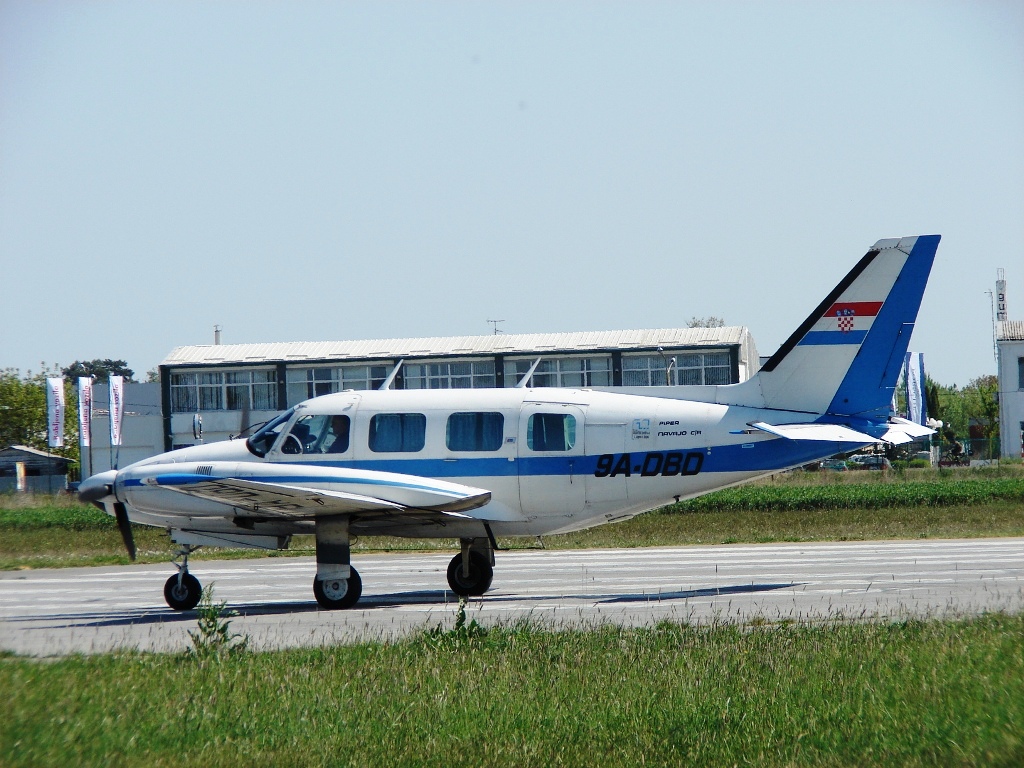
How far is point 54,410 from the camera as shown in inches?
2196

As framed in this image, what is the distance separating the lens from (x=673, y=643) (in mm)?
10891

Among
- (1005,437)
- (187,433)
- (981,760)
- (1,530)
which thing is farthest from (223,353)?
(981,760)

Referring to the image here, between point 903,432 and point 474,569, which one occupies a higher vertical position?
point 903,432

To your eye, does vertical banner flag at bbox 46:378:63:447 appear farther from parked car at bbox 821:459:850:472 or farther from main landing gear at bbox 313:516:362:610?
parked car at bbox 821:459:850:472

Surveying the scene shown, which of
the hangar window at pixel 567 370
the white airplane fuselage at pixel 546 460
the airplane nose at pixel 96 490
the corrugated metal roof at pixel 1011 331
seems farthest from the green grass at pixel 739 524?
the corrugated metal roof at pixel 1011 331

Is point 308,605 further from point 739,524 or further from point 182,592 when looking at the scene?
point 739,524

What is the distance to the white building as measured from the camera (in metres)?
67.8

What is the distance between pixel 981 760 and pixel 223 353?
63621 millimetres

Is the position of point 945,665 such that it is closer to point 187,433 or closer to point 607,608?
point 607,608

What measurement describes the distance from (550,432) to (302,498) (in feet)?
13.4

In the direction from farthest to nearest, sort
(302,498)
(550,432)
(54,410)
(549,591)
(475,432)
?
(54,410), (549,591), (475,432), (550,432), (302,498)

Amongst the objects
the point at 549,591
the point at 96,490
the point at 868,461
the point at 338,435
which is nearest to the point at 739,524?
the point at 549,591

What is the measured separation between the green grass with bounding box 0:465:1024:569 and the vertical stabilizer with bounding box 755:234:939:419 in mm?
11870

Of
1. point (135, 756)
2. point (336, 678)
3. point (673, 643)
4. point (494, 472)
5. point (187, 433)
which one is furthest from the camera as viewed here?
point (187, 433)
